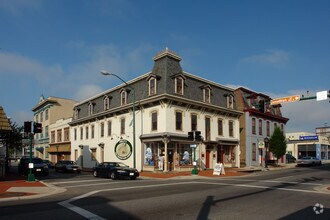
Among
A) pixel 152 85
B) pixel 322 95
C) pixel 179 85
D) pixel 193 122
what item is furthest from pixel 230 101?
pixel 322 95

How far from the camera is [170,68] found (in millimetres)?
30375

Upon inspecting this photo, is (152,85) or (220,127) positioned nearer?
(152,85)

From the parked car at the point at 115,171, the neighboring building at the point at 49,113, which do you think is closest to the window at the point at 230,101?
the parked car at the point at 115,171

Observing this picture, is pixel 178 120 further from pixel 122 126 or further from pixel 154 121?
pixel 122 126

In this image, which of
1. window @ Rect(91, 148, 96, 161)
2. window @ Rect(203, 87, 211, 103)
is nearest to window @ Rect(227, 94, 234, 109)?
window @ Rect(203, 87, 211, 103)

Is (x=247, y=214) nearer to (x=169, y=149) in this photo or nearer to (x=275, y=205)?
(x=275, y=205)

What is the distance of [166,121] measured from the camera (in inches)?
1125

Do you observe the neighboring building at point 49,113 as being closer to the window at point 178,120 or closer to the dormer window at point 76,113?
the dormer window at point 76,113

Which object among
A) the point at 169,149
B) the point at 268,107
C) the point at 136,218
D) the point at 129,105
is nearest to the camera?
the point at 136,218

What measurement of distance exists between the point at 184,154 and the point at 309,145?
54550 millimetres

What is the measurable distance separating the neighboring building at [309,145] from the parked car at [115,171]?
188 ft

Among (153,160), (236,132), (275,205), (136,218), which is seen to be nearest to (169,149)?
(153,160)

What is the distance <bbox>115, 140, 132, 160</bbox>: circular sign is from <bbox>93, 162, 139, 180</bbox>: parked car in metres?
8.41

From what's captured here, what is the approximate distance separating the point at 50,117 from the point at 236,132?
36819 mm
